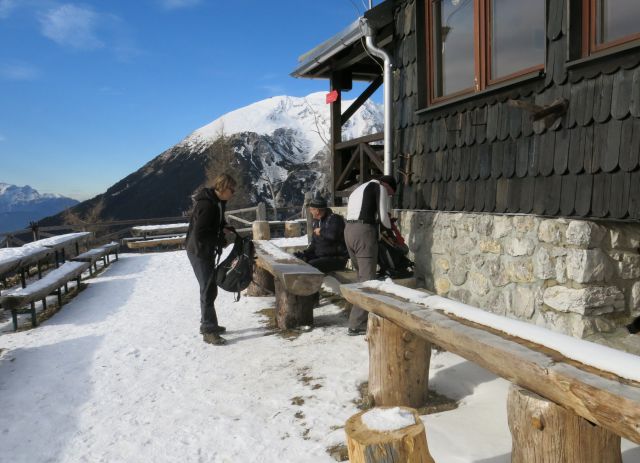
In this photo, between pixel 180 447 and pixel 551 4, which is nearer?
pixel 180 447

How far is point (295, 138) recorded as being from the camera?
70.6m

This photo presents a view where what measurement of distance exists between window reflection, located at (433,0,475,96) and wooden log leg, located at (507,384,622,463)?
3.27m

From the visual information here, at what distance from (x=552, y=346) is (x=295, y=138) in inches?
2781

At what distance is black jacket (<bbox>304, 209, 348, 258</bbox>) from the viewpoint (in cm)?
545

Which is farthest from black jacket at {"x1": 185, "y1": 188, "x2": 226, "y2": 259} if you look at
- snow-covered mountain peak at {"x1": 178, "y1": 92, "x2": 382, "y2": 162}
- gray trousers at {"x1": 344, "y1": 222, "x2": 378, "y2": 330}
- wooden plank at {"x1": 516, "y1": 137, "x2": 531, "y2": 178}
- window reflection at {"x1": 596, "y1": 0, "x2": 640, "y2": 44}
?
snow-covered mountain peak at {"x1": 178, "y1": 92, "x2": 382, "y2": 162}

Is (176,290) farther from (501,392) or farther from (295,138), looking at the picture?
(295,138)

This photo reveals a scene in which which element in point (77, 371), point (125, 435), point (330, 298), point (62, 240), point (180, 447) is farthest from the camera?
point (62, 240)

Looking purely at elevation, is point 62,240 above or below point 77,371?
above

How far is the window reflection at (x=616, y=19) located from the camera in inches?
111

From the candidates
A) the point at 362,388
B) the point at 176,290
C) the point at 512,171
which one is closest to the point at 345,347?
the point at 362,388

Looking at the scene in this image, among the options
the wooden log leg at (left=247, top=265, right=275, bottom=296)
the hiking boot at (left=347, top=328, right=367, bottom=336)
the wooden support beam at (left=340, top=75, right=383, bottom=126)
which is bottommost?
the hiking boot at (left=347, top=328, right=367, bottom=336)

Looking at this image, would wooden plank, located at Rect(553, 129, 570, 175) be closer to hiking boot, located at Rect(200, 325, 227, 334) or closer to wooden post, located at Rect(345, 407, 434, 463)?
wooden post, located at Rect(345, 407, 434, 463)

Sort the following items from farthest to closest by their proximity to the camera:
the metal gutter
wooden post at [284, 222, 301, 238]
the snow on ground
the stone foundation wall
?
wooden post at [284, 222, 301, 238] < the metal gutter < the stone foundation wall < the snow on ground

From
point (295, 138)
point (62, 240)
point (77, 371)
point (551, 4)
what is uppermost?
point (295, 138)
